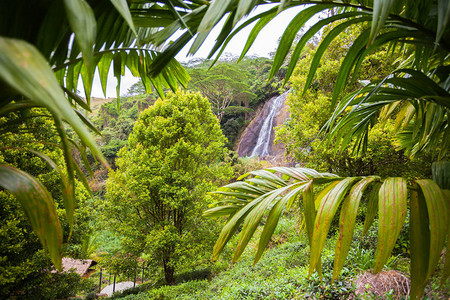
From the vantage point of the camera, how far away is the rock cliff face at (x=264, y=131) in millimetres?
15312

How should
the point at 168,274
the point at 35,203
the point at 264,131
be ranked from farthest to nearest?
the point at 264,131
the point at 168,274
the point at 35,203

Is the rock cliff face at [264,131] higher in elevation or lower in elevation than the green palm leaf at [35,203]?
lower

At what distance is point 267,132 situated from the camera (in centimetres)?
1606

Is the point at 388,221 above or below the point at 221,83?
below

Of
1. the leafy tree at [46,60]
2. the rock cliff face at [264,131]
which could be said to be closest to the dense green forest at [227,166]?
the leafy tree at [46,60]

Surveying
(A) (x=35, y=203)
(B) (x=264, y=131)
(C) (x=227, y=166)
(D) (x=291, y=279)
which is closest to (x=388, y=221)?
(A) (x=35, y=203)

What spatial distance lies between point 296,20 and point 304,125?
4.41 metres

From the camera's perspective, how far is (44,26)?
417 mm

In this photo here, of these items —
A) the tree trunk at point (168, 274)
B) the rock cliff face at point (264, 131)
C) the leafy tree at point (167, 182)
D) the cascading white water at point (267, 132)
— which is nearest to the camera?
the leafy tree at point (167, 182)

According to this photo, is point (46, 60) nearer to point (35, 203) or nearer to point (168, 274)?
Answer: point (35, 203)

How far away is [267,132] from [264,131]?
350 millimetres

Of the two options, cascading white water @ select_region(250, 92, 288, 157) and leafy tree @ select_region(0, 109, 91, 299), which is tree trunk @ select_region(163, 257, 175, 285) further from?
cascading white water @ select_region(250, 92, 288, 157)

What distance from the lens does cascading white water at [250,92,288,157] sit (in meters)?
15.6

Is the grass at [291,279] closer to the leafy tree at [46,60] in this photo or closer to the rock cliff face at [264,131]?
the leafy tree at [46,60]
